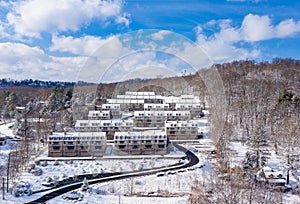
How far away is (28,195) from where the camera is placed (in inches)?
251

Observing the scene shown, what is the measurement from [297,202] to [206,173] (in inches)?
93.0

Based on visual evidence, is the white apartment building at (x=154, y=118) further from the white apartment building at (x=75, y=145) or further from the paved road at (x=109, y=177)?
the paved road at (x=109, y=177)

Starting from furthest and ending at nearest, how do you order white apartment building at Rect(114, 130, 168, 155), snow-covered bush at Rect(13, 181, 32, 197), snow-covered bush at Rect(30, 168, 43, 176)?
white apartment building at Rect(114, 130, 168, 155)
snow-covered bush at Rect(30, 168, 43, 176)
snow-covered bush at Rect(13, 181, 32, 197)

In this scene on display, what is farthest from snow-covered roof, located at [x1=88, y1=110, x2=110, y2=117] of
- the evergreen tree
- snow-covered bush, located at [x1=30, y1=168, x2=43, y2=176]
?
the evergreen tree

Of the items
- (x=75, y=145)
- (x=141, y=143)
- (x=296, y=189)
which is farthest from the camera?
(x=141, y=143)

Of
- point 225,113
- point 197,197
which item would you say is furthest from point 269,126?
point 197,197

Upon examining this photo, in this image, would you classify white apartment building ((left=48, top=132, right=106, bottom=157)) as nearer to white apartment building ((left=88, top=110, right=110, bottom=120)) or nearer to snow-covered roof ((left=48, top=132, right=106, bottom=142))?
snow-covered roof ((left=48, top=132, right=106, bottom=142))


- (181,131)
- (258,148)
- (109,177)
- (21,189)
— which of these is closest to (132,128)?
(181,131)

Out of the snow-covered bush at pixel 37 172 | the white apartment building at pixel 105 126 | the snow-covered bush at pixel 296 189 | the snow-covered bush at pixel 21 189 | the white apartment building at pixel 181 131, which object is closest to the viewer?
the snow-covered bush at pixel 21 189

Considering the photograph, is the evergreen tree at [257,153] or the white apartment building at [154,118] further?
the white apartment building at [154,118]

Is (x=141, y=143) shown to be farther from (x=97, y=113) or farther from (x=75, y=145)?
(x=97, y=113)

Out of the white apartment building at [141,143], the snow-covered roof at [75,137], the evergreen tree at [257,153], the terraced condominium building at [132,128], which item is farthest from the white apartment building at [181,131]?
the evergreen tree at [257,153]

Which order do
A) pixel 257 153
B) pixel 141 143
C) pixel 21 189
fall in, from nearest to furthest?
pixel 21 189 < pixel 257 153 < pixel 141 143

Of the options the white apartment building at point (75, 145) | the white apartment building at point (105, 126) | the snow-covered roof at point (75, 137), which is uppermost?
the white apartment building at point (105, 126)
